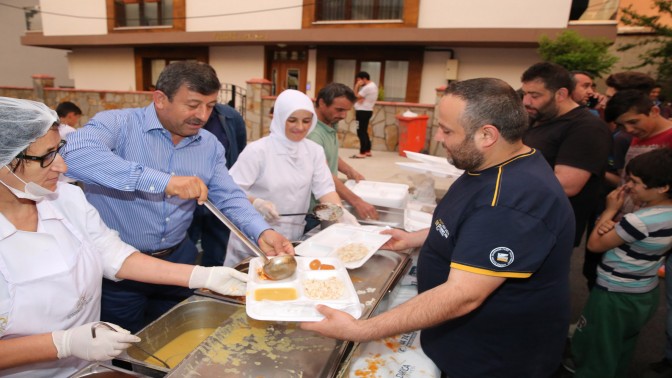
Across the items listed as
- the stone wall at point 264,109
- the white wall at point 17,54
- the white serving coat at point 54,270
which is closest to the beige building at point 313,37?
the stone wall at point 264,109

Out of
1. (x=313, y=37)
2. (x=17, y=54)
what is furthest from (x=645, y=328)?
(x=17, y=54)

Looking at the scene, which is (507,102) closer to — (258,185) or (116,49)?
(258,185)

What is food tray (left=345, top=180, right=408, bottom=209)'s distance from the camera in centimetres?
284

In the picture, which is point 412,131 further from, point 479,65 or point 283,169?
point 283,169

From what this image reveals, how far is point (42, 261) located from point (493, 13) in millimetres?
9793

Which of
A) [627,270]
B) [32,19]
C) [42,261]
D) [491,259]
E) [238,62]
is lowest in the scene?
[627,270]

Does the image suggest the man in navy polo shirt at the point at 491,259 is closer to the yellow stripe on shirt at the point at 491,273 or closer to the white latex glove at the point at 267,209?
the yellow stripe on shirt at the point at 491,273

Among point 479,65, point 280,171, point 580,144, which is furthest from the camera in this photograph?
point 479,65

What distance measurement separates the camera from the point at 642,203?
2176 mm

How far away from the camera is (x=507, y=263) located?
1.13m

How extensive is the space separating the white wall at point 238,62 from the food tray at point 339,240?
10097 millimetres

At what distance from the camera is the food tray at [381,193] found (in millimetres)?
2844

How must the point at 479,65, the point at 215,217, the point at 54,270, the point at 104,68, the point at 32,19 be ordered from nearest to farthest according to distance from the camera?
the point at 54,270 → the point at 215,217 → the point at 479,65 → the point at 104,68 → the point at 32,19

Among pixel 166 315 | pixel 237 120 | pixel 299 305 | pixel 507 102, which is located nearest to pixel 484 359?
pixel 299 305
